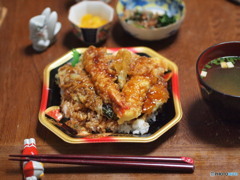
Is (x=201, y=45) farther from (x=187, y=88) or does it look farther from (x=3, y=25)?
(x=3, y=25)

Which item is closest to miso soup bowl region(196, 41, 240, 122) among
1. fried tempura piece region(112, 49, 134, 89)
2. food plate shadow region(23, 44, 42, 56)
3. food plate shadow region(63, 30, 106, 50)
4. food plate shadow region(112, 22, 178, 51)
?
fried tempura piece region(112, 49, 134, 89)

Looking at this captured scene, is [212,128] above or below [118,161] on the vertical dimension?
below

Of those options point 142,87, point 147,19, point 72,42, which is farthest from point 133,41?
point 142,87

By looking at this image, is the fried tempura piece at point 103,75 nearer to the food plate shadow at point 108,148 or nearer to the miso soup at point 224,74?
the food plate shadow at point 108,148

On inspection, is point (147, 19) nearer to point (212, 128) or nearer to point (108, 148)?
point (212, 128)

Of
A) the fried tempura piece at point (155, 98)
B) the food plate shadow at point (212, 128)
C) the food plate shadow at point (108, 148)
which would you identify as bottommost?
the food plate shadow at point (212, 128)

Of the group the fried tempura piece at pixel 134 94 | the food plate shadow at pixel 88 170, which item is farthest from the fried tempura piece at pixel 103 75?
the food plate shadow at pixel 88 170

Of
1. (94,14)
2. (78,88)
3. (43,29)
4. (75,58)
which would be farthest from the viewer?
(94,14)
